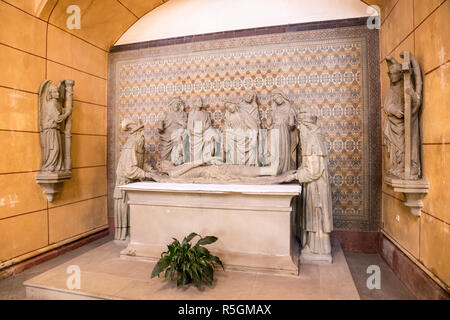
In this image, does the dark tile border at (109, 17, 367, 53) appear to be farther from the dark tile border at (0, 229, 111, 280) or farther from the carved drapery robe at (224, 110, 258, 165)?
the dark tile border at (0, 229, 111, 280)

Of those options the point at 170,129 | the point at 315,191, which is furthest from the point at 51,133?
the point at 315,191

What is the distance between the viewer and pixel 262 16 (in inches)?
199

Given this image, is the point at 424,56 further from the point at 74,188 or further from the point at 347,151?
the point at 74,188

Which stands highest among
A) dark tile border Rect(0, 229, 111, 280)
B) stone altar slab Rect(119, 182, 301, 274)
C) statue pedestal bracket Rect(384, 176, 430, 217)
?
statue pedestal bracket Rect(384, 176, 430, 217)

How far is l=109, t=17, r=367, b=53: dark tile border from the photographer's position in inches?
182

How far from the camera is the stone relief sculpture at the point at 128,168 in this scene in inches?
183

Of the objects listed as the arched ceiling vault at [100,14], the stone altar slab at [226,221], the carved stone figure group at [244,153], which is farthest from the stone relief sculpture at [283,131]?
the arched ceiling vault at [100,14]

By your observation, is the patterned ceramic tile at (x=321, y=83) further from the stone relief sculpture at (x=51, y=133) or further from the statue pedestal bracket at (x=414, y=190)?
the stone relief sculpture at (x=51, y=133)

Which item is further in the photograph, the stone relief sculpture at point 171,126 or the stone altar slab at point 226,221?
the stone relief sculpture at point 171,126

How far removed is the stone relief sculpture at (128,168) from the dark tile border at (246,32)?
1841 mm

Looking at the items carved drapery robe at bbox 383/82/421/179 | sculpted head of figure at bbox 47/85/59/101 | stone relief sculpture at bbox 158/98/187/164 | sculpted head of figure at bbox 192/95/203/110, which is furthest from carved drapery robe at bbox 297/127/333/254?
sculpted head of figure at bbox 47/85/59/101

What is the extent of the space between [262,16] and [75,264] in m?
4.89

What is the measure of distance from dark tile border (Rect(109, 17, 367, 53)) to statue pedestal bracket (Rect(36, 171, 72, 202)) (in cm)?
280

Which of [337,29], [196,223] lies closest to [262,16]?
[337,29]
